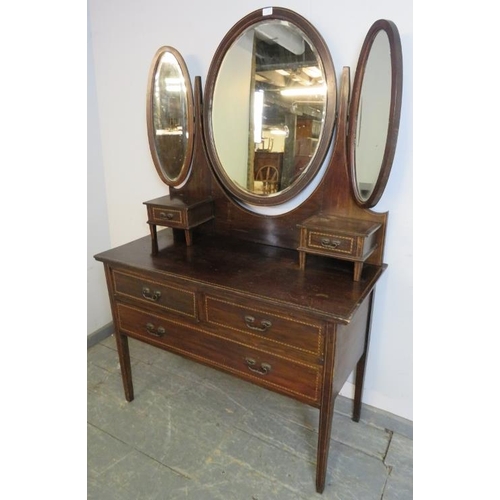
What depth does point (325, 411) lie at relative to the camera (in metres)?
1.18

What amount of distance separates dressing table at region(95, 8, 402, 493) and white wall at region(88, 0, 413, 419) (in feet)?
0.24

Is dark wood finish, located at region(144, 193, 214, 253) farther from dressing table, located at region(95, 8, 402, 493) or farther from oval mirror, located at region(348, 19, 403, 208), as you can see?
oval mirror, located at region(348, 19, 403, 208)

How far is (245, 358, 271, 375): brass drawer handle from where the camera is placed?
124 cm

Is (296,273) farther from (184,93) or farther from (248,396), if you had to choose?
(184,93)

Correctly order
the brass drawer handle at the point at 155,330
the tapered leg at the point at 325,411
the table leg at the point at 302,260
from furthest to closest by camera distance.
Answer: the brass drawer handle at the point at 155,330 < the table leg at the point at 302,260 < the tapered leg at the point at 325,411

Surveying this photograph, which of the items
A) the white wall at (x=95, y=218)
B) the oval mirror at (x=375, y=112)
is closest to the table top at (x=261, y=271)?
the oval mirror at (x=375, y=112)

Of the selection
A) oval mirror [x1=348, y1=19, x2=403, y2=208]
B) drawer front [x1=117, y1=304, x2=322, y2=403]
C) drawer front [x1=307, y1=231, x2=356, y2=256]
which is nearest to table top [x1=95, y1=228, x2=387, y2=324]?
drawer front [x1=307, y1=231, x2=356, y2=256]

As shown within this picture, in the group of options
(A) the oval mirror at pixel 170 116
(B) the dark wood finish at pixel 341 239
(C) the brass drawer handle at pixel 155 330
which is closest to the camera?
(B) the dark wood finish at pixel 341 239

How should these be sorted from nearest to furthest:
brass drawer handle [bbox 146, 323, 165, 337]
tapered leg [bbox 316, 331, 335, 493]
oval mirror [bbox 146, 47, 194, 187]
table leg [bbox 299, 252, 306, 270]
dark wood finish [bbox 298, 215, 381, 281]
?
tapered leg [bbox 316, 331, 335, 493]
dark wood finish [bbox 298, 215, 381, 281]
table leg [bbox 299, 252, 306, 270]
brass drawer handle [bbox 146, 323, 165, 337]
oval mirror [bbox 146, 47, 194, 187]

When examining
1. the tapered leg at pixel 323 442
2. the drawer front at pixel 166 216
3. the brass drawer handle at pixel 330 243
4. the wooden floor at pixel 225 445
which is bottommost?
the wooden floor at pixel 225 445

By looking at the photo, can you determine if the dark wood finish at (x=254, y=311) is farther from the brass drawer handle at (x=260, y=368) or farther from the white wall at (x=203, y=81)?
the white wall at (x=203, y=81)

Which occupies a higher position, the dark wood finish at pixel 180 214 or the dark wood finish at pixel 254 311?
the dark wood finish at pixel 180 214

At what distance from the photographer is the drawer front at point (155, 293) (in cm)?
135
